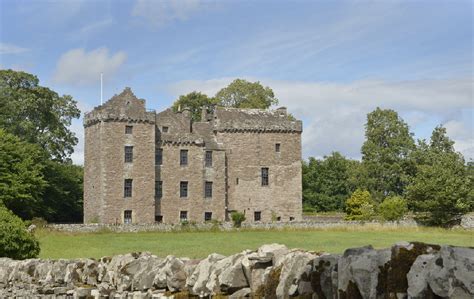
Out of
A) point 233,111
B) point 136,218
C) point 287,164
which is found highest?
point 233,111

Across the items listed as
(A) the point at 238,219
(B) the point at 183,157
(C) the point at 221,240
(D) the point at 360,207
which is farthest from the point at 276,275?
(D) the point at 360,207

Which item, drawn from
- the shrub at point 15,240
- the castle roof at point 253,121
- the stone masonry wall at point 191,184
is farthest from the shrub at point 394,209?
the shrub at point 15,240

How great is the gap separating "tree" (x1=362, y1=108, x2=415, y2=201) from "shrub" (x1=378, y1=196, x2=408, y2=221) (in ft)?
51.2

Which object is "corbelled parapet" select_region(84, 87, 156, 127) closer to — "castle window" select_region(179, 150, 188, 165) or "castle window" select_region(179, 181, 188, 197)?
"castle window" select_region(179, 150, 188, 165)

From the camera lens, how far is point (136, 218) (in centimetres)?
5816

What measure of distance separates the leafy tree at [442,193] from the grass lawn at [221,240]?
18.5 feet

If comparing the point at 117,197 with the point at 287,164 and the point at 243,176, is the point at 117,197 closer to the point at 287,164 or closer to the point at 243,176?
the point at 243,176

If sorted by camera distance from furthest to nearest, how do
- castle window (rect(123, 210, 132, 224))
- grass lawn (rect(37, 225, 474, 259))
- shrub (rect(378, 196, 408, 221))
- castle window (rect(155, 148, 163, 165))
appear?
shrub (rect(378, 196, 408, 221))
castle window (rect(155, 148, 163, 165))
castle window (rect(123, 210, 132, 224))
grass lawn (rect(37, 225, 474, 259))

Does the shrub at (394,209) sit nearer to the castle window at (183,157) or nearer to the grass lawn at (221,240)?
the grass lawn at (221,240)

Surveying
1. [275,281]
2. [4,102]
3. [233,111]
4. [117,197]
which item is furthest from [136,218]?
[275,281]

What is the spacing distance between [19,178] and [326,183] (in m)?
41.6

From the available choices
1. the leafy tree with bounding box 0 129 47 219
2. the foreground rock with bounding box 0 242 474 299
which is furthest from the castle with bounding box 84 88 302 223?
the foreground rock with bounding box 0 242 474 299

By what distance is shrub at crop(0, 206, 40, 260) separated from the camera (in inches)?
683

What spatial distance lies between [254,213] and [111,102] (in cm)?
1636
